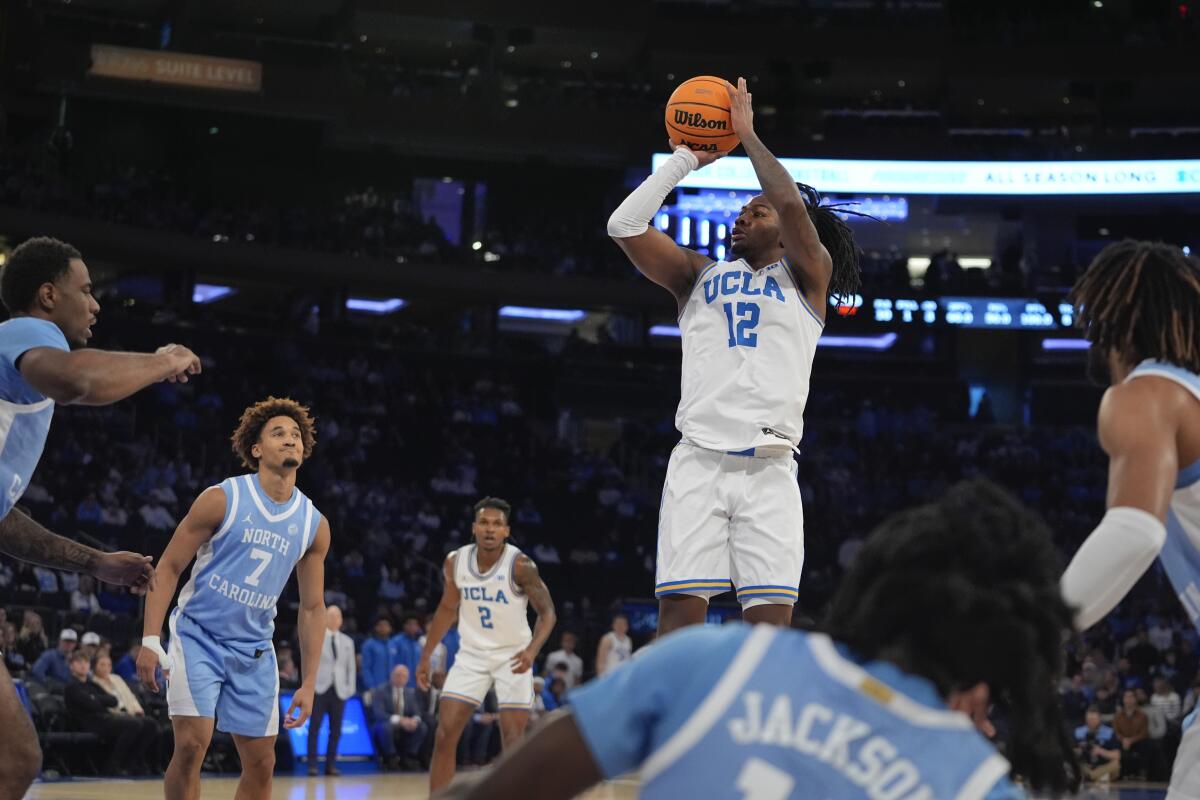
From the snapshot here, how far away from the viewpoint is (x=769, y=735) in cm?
180

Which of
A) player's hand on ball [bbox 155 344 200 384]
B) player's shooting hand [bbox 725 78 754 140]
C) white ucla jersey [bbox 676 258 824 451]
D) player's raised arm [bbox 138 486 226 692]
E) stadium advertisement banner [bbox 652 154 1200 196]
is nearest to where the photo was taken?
player's hand on ball [bbox 155 344 200 384]

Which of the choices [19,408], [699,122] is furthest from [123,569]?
[699,122]

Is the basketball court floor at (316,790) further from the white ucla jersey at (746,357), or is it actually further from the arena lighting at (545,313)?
the arena lighting at (545,313)

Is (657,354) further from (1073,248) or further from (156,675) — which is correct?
(156,675)

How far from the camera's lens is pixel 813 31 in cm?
3412

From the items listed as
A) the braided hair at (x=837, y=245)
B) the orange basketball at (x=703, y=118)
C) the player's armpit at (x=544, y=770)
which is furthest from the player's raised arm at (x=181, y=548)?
the player's armpit at (x=544, y=770)

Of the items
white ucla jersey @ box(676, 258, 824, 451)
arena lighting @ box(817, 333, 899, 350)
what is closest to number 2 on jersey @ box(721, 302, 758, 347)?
white ucla jersey @ box(676, 258, 824, 451)

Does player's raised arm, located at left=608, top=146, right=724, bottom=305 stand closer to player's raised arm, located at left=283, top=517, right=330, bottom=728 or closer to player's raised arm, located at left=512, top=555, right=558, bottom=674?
→ player's raised arm, located at left=283, top=517, right=330, bottom=728

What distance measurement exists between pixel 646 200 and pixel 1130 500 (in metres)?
3.39

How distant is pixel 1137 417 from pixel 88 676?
1236cm

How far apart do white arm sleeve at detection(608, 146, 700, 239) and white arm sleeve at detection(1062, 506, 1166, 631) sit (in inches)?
130

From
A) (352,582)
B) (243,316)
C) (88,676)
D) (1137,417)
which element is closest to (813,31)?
(243,316)

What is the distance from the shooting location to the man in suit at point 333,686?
15469mm

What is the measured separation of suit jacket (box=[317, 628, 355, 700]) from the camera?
50.6 feet
